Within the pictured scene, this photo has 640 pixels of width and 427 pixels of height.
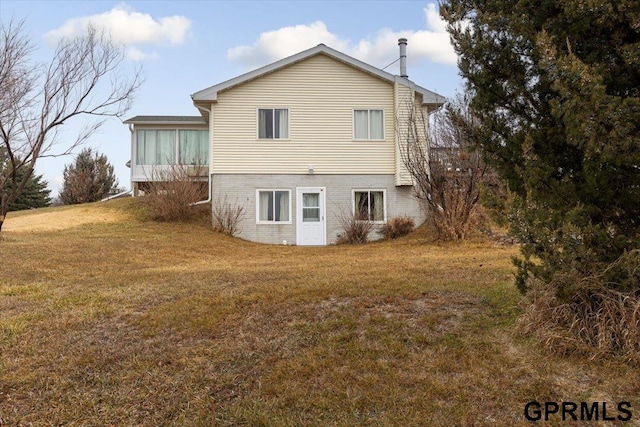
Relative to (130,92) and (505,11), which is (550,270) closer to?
(505,11)

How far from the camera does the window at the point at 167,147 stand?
871 inches

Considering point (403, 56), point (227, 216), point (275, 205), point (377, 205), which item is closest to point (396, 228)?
point (377, 205)

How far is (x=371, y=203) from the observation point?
16.6 m

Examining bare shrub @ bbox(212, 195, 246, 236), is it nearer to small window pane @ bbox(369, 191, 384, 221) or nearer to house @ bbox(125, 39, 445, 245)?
house @ bbox(125, 39, 445, 245)

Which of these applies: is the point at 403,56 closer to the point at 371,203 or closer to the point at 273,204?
the point at 371,203

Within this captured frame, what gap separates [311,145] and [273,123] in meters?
1.58

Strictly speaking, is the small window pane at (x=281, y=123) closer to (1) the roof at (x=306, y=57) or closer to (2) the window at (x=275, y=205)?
(1) the roof at (x=306, y=57)

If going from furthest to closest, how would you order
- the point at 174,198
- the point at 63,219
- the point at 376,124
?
1. the point at 63,219
2. the point at 174,198
3. the point at 376,124

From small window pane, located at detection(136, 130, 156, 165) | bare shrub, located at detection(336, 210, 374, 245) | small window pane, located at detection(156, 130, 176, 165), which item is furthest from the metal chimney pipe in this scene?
small window pane, located at detection(136, 130, 156, 165)

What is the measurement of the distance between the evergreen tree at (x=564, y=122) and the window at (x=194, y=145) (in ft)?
63.0

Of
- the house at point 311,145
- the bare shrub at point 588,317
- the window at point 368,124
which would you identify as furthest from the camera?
the window at point 368,124

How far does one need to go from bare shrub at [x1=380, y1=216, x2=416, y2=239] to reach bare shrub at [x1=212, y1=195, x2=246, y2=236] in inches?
198

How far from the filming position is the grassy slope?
3213 mm

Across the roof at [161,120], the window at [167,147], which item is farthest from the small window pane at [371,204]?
the roof at [161,120]
